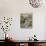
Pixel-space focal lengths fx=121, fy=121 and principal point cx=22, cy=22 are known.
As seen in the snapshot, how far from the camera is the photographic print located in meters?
4.50

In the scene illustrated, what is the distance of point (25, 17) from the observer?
14.8 feet

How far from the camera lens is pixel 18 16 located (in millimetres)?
4492

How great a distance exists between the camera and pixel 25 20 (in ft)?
14.8

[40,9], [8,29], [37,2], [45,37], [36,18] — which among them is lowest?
[45,37]

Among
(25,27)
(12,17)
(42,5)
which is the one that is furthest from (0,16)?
(42,5)

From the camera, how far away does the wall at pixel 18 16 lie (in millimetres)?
4445

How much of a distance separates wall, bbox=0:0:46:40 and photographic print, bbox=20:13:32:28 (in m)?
0.11

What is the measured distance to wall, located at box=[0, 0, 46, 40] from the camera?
4.45 m

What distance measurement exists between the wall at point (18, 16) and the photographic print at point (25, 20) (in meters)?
0.11

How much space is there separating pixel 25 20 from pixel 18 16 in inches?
11.8

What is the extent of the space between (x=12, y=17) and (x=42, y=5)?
1.22 metres

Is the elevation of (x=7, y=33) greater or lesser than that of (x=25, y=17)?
lesser

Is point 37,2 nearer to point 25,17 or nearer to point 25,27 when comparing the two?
point 25,17

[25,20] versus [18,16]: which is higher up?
[18,16]
